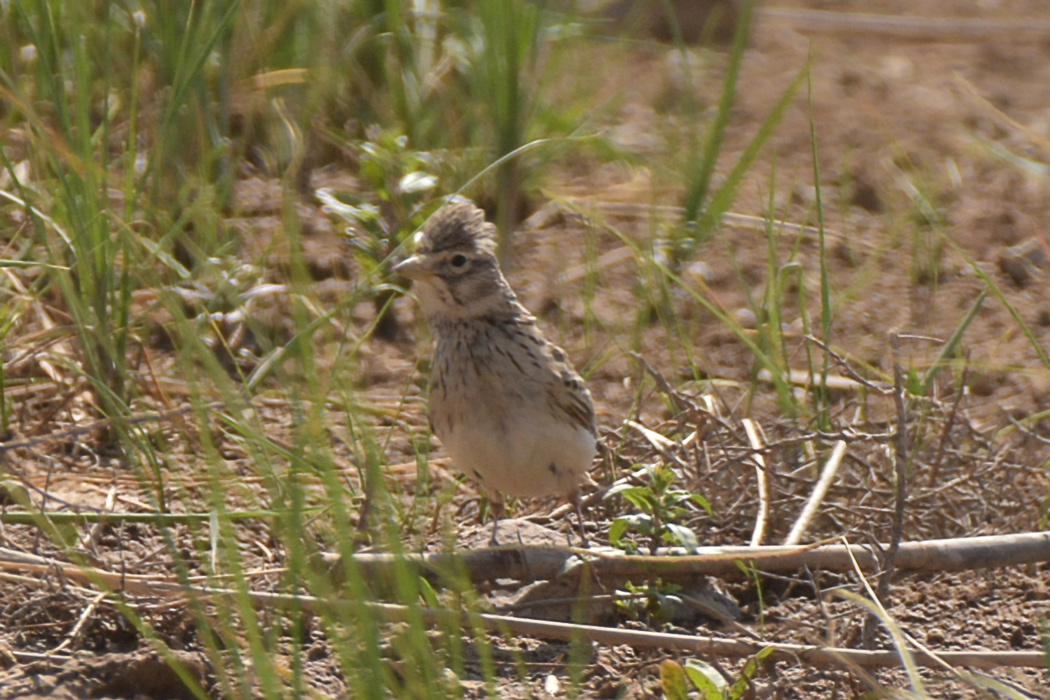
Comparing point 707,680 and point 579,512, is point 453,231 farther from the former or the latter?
point 707,680

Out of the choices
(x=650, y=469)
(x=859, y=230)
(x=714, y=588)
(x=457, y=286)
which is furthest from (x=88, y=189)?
(x=859, y=230)

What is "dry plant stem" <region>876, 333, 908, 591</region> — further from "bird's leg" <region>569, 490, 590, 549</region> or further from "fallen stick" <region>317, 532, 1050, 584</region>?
"bird's leg" <region>569, 490, 590, 549</region>

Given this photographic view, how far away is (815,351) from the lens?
530cm

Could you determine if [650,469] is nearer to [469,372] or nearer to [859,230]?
[469,372]

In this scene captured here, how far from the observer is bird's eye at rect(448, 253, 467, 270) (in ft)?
12.8

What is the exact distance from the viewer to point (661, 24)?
8.49m

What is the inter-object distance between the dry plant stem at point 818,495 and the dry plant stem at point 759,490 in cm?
8

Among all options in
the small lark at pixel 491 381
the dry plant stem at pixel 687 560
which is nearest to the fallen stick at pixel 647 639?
the dry plant stem at pixel 687 560

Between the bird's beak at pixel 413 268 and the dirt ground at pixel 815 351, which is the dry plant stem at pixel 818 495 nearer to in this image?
the dirt ground at pixel 815 351

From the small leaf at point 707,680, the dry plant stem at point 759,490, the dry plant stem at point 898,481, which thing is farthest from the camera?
the dry plant stem at point 759,490

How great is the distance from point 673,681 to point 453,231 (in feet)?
5.16

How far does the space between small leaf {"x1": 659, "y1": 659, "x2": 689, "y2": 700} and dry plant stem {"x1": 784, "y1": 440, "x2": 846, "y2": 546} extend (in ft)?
2.82

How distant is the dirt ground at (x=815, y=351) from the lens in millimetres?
3191

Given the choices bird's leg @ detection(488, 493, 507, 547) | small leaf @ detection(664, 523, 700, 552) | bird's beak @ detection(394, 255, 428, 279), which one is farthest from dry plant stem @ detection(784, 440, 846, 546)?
bird's beak @ detection(394, 255, 428, 279)
